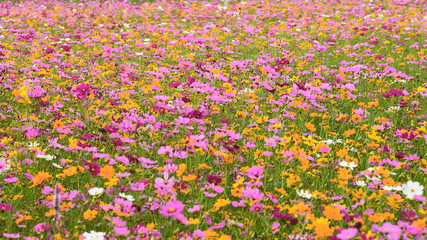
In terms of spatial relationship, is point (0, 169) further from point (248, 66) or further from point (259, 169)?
point (248, 66)

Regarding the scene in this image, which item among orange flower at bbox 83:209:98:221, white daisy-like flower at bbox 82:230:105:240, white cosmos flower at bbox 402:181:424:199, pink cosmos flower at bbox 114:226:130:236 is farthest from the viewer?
white cosmos flower at bbox 402:181:424:199

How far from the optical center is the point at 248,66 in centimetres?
556

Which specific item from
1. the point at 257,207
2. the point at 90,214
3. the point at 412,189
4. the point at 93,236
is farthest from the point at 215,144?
the point at 412,189

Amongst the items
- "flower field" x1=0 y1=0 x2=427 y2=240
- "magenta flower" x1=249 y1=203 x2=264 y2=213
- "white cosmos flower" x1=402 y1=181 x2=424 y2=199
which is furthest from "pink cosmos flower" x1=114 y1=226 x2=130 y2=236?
"white cosmos flower" x1=402 y1=181 x2=424 y2=199

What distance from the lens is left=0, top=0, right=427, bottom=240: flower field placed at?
2.04m

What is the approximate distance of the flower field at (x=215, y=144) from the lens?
204 centimetres

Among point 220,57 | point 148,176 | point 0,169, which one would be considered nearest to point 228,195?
point 148,176

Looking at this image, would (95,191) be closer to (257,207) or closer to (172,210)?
(172,210)

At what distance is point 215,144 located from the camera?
288 cm

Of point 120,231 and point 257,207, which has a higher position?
point 120,231

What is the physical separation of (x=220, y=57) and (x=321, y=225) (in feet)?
16.4

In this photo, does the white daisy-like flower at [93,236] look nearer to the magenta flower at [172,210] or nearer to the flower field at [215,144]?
the flower field at [215,144]

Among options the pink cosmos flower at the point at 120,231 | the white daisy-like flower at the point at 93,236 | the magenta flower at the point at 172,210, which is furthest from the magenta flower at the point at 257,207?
the white daisy-like flower at the point at 93,236

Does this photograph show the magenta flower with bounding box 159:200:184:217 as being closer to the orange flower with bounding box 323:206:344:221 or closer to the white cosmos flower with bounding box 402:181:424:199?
the orange flower with bounding box 323:206:344:221
